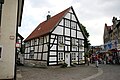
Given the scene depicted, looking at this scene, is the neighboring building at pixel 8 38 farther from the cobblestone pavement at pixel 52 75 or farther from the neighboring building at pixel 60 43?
the neighboring building at pixel 60 43

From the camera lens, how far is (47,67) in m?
23.9

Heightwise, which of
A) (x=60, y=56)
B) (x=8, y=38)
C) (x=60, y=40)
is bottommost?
(x=60, y=56)

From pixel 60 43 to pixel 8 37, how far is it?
13.8 m

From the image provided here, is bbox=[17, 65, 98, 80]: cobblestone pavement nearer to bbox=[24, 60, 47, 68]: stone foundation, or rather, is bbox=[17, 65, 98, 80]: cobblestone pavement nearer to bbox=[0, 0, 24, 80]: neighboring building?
bbox=[0, 0, 24, 80]: neighboring building

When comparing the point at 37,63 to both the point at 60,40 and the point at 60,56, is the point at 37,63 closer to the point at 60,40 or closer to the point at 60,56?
the point at 60,56

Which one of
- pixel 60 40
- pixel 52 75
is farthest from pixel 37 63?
pixel 52 75

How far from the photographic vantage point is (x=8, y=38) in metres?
12.1

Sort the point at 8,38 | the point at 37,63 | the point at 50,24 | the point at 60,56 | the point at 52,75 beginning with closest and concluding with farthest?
1. the point at 8,38
2. the point at 52,75
3. the point at 60,56
4. the point at 37,63
5. the point at 50,24

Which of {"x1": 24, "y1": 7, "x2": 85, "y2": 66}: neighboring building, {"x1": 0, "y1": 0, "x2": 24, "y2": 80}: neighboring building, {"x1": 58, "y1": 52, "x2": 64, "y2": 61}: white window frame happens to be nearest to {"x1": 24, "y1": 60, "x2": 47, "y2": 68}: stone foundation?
{"x1": 24, "y1": 7, "x2": 85, "y2": 66}: neighboring building

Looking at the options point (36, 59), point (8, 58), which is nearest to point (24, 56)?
point (36, 59)

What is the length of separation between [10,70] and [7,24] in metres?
3.07

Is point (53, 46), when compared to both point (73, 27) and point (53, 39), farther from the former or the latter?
point (73, 27)

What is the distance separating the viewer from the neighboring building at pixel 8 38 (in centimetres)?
1180

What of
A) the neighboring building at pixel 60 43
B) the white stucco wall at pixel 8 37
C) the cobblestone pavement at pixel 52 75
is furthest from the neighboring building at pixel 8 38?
the neighboring building at pixel 60 43
